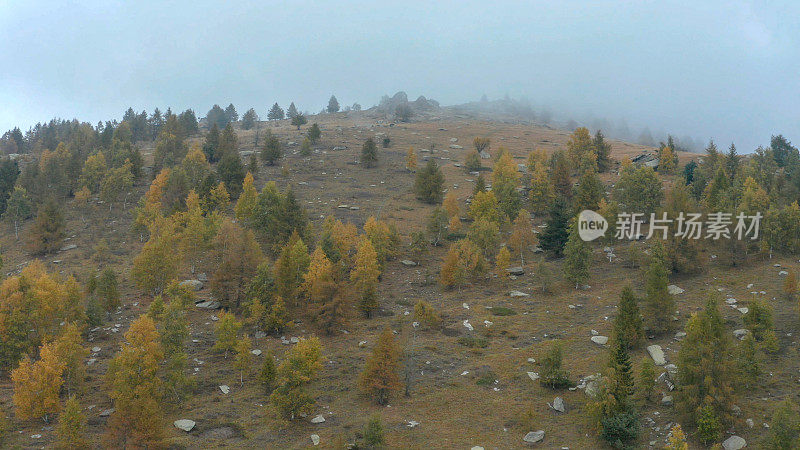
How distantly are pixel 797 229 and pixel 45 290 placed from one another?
278 feet

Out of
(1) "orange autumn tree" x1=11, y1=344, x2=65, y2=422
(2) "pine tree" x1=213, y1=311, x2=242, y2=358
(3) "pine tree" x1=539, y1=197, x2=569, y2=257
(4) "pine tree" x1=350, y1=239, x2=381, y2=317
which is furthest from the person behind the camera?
(3) "pine tree" x1=539, y1=197, x2=569, y2=257

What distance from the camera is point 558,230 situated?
70.2m

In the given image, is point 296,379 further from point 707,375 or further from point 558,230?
point 558,230

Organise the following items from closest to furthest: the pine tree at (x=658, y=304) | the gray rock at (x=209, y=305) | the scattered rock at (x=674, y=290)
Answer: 1. the pine tree at (x=658, y=304)
2. the scattered rock at (x=674, y=290)
3. the gray rock at (x=209, y=305)

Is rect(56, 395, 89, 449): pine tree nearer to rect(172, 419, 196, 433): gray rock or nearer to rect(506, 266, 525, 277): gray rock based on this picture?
rect(172, 419, 196, 433): gray rock

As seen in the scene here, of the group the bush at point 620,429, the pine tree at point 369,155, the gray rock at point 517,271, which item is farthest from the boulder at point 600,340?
the pine tree at point 369,155

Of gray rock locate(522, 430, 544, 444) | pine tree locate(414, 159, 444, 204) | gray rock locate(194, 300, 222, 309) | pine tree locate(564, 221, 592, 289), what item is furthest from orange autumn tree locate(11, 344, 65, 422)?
pine tree locate(414, 159, 444, 204)

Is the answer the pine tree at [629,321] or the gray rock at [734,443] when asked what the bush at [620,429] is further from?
the pine tree at [629,321]

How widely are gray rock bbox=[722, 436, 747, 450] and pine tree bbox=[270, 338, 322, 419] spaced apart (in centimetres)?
2936

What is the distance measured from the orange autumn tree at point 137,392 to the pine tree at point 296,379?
8625 millimetres

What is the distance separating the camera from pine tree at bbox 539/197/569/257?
70062mm

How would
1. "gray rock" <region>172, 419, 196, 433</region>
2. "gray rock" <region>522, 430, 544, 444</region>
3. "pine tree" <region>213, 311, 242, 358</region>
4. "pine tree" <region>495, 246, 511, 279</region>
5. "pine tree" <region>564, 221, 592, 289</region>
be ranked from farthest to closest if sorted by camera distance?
"pine tree" <region>495, 246, 511, 279</region> → "pine tree" <region>564, 221, 592, 289</region> → "pine tree" <region>213, 311, 242, 358</region> → "gray rock" <region>172, 419, 196, 433</region> → "gray rock" <region>522, 430, 544, 444</region>

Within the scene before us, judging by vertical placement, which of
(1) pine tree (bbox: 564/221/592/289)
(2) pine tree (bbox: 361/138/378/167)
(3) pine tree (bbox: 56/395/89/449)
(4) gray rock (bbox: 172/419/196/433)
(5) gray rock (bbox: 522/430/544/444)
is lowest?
(4) gray rock (bbox: 172/419/196/433)

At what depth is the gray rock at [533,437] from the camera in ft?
109
